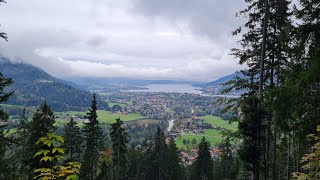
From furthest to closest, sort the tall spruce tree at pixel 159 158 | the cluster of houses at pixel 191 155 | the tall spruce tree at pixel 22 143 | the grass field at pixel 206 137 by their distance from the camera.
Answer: the grass field at pixel 206 137, the cluster of houses at pixel 191 155, the tall spruce tree at pixel 159 158, the tall spruce tree at pixel 22 143

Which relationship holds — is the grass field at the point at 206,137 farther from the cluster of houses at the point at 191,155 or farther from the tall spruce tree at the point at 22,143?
the tall spruce tree at the point at 22,143

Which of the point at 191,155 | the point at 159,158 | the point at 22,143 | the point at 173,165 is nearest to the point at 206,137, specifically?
the point at 191,155

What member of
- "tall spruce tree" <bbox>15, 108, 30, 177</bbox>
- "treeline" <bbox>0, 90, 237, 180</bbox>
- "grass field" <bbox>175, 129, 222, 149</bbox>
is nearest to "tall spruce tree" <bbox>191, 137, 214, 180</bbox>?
"treeline" <bbox>0, 90, 237, 180</bbox>

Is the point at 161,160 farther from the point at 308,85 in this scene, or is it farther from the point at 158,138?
the point at 308,85

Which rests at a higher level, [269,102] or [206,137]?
[269,102]

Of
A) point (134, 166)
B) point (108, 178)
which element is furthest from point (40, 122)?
point (134, 166)

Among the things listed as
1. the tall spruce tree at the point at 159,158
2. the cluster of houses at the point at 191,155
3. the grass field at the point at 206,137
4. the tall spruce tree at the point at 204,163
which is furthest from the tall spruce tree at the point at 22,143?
the grass field at the point at 206,137

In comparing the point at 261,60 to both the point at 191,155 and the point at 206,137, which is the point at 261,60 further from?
the point at 206,137

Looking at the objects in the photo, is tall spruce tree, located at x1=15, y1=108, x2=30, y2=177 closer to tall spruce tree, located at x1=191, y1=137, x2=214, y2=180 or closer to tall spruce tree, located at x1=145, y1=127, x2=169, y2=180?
tall spruce tree, located at x1=145, y1=127, x2=169, y2=180

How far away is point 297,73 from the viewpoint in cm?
1177

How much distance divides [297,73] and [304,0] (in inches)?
111

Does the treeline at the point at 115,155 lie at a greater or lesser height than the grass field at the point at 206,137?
greater

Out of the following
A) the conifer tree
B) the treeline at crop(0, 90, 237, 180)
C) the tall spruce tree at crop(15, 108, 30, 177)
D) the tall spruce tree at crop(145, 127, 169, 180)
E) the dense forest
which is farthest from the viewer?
the conifer tree

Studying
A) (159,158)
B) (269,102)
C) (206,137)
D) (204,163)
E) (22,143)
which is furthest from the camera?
(206,137)
